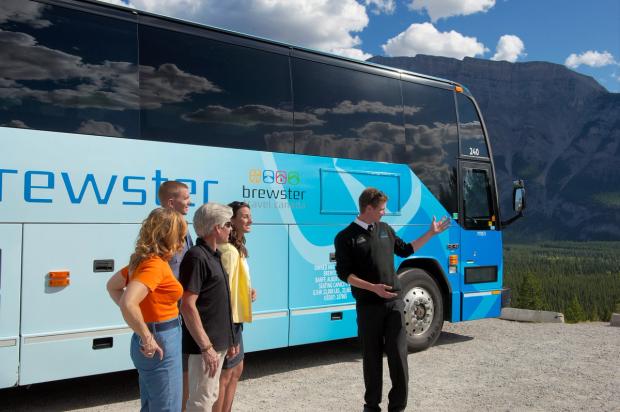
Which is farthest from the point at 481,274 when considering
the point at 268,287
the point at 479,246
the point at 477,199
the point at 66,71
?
the point at 66,71

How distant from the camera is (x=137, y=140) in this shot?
5.40 meters

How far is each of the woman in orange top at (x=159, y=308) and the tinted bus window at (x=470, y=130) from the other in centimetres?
606

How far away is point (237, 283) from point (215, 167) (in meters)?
2.26

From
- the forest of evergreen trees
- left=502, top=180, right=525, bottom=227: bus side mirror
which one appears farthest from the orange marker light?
the forest of evergreen trees

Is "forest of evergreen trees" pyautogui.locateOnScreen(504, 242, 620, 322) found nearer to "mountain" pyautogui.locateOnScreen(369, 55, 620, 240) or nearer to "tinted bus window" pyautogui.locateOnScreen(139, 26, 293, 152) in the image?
"mountain" pyautogui.locateOnScreen(369, 55, 620, 240)

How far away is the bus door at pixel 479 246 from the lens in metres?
8.22

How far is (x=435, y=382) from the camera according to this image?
6.22m

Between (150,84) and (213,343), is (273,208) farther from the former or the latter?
(213,343)

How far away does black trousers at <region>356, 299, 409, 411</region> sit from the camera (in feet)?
14.8

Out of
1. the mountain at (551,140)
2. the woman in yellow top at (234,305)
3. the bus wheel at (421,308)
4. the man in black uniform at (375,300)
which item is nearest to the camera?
the woman in yellow top at (234,305)

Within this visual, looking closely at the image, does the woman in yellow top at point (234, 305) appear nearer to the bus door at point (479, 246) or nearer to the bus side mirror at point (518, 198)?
the bus door at point (479, 246)

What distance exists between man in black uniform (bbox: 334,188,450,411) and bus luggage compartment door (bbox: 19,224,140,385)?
6.70 feet

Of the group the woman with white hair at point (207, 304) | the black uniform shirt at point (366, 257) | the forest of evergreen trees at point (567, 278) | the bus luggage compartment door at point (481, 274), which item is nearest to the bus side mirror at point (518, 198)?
the bus luggage compartment door at point (481, 274)

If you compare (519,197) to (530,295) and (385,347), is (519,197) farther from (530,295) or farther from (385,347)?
(530,295)
